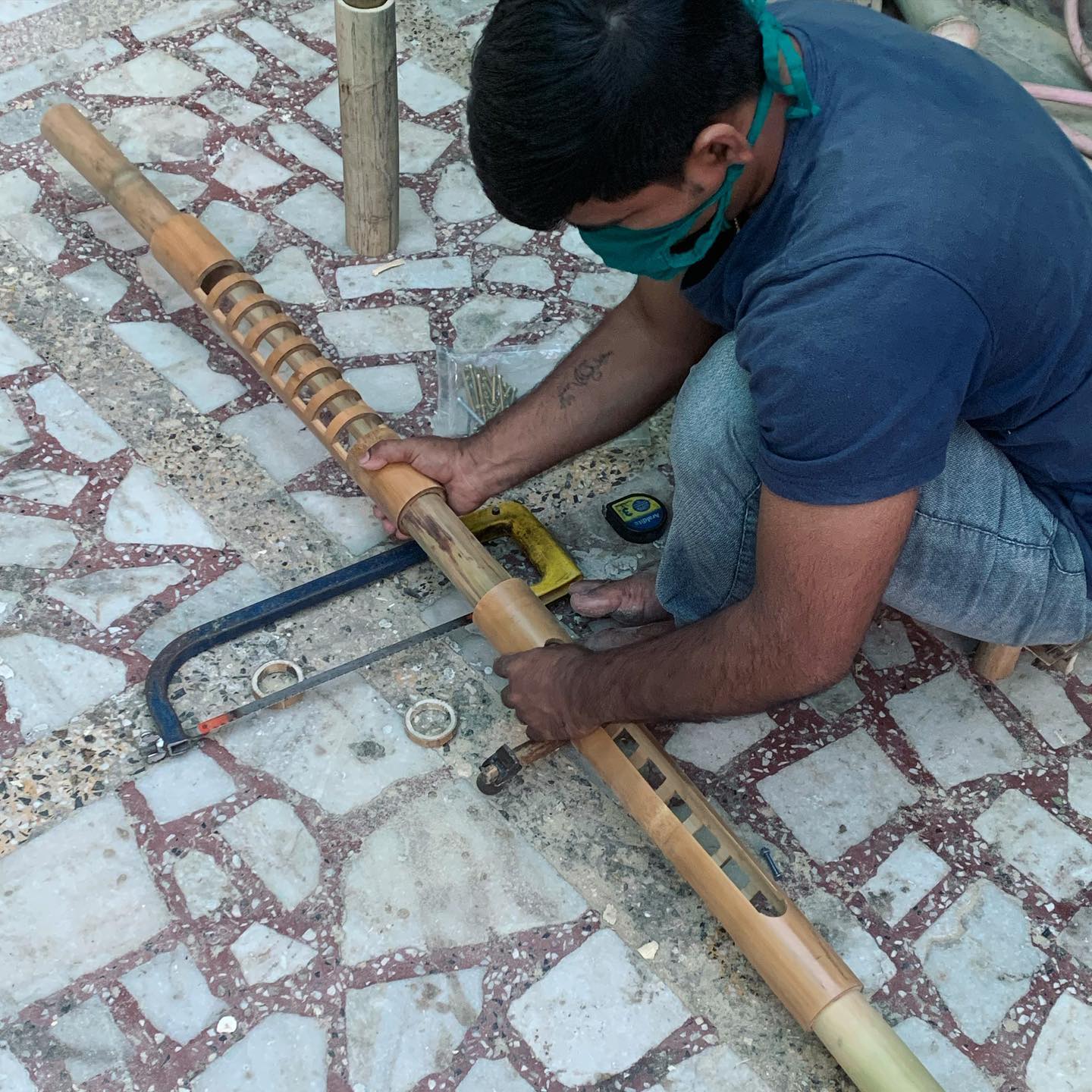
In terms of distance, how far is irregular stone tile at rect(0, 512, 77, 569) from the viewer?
2.71 m

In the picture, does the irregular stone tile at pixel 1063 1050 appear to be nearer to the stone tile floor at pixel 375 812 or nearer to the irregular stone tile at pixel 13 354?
the stone tile floor at pixel 375 812

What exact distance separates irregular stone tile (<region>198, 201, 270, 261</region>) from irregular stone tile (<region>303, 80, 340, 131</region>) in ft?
1.65

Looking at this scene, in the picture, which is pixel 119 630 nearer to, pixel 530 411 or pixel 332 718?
pixel 332 718

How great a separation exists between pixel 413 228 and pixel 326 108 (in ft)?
2.10

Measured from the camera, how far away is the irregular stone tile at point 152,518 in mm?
2777

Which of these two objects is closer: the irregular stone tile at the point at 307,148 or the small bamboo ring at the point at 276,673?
the small bamboo ring at the point at 276,673

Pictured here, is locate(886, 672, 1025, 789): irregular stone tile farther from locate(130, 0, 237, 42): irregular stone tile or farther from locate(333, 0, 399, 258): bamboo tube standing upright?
locate(130, 0, 237, 42): irregular stone tile

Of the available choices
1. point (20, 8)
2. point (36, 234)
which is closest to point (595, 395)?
point (36, 234)

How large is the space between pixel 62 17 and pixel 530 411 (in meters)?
2.56

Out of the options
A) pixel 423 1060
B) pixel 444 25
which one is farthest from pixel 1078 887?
pixel 444 25

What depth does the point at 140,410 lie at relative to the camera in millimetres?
3023

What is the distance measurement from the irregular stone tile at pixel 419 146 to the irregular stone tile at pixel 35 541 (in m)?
1.65

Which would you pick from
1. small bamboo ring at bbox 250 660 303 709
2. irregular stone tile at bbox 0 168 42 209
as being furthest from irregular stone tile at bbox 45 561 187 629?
irregular stone tile at bbox 0 168 42 209

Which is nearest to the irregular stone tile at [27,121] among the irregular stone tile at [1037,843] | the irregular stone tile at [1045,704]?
the irregular stone tile at [1045,704]
